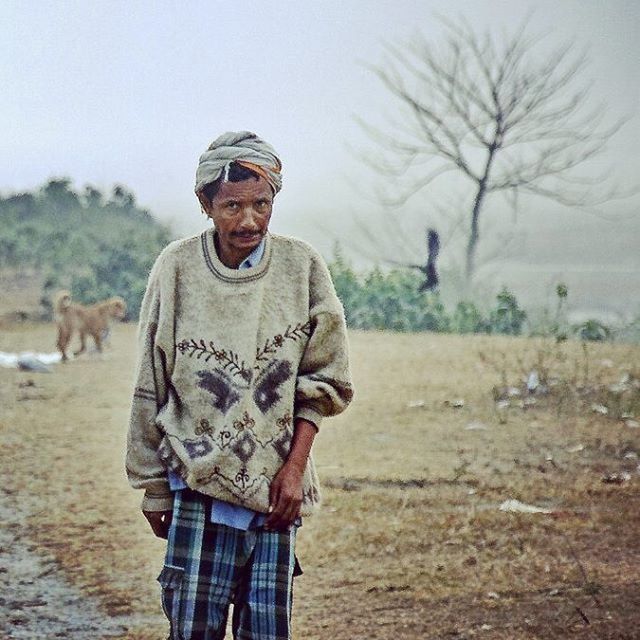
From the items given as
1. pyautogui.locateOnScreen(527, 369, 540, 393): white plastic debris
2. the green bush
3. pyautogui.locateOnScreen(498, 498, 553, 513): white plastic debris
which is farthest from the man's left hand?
the green bush

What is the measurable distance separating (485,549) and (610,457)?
1.44m

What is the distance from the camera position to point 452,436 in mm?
5270

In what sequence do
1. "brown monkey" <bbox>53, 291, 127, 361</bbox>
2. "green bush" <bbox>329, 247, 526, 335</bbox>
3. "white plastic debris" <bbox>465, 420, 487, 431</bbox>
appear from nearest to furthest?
"white plastic debris" <bbox>465, 420, 487, 431</bbox> < "green bush" <bbox>329, 247, 526, 335</bbox> < "brown monkey" <bbox>53, 291, 127, 361</bbox>

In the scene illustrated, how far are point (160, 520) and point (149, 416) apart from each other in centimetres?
20

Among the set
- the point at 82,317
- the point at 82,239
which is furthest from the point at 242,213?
the point at 82,239

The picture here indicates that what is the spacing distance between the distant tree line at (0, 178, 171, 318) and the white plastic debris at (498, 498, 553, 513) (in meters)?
2.99

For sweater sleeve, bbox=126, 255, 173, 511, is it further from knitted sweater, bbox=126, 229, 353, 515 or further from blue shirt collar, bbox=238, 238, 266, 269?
blue shirt collar, bbox=238, 238, 266, 269

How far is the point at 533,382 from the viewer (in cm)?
578

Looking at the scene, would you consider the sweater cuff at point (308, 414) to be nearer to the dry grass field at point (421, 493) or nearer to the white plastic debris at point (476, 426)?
the dry grass field at point (421, 493)

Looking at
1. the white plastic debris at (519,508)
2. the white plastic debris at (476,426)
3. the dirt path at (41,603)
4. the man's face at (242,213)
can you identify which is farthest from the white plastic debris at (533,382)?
the man's face at (242,213)

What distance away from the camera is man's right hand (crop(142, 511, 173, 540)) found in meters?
2.00

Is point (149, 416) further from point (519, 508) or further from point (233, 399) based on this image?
point (519, 508)

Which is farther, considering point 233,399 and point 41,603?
point 41,603

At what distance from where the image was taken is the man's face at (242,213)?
1950 millimetres
